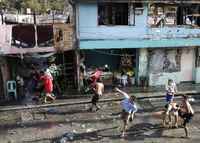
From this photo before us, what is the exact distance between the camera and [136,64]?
2208 cm

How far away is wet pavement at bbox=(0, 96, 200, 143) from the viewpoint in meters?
14.8

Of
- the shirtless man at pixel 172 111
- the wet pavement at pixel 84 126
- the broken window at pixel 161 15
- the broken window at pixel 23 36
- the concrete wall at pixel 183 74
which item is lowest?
the wet pavement at pixel 84 126

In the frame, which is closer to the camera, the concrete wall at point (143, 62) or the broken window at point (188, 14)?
the concrete wall at point (143, 62)

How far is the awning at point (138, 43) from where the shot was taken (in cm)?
2027

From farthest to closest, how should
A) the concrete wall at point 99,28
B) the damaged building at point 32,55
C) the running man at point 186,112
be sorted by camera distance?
the concrete wall at point 99,28
the damaged building at point 32,55
the running man at point 186,112

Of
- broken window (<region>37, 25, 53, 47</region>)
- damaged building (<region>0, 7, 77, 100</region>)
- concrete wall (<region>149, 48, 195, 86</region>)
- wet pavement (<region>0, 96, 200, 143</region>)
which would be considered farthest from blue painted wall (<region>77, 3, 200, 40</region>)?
wet pavement (<region>0, 96, 200, 143</region>)

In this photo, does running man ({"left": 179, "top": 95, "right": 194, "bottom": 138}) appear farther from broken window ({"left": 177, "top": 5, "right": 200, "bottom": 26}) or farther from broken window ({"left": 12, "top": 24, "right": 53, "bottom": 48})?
broken window ({"left": 177, "top": 5, "right": 200, "bottom": 26})

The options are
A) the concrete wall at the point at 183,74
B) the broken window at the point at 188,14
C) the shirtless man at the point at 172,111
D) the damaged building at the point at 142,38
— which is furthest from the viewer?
the concrete wall at the point at 183,74

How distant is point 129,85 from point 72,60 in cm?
370

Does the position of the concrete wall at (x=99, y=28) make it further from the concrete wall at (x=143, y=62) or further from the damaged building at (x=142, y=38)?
the concrete wall at (x=143, y=62)

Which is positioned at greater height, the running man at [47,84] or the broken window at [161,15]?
the broken window at [161,15]

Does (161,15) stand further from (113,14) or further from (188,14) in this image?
(113,14)

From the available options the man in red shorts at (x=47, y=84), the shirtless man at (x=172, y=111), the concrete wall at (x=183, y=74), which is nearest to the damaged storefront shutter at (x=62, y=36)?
the man in red shorts at (x=47, y=84)

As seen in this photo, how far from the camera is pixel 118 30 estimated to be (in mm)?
20719
